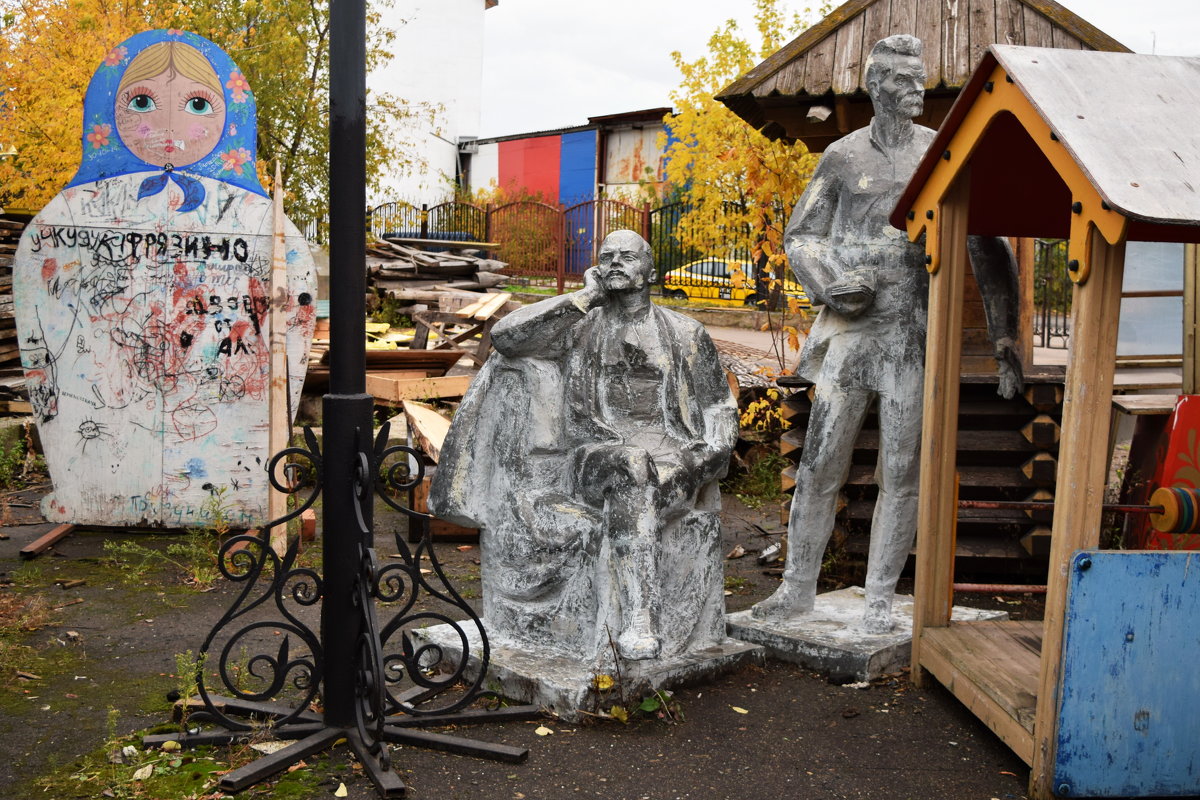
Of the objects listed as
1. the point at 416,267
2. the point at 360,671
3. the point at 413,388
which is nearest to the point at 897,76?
the point at 360,671

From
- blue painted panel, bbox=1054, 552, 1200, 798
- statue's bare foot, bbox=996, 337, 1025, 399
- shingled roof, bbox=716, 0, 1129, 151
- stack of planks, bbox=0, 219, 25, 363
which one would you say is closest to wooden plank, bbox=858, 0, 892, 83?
shingled roof, bbox=716, 0, 1129, 151

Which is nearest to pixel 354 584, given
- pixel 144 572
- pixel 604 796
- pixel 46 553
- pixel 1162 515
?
pixel 604 796

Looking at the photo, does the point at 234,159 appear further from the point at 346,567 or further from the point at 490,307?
the point at 490,307

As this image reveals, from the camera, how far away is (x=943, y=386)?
14.4 feet

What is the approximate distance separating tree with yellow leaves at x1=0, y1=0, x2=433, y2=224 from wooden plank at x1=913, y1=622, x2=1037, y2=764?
10.3 m

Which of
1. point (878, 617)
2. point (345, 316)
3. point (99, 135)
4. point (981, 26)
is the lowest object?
point (878, 617)

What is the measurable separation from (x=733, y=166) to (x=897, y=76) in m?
5.55

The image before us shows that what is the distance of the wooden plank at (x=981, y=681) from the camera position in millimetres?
3711

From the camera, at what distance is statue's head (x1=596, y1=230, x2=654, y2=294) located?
14.9ft

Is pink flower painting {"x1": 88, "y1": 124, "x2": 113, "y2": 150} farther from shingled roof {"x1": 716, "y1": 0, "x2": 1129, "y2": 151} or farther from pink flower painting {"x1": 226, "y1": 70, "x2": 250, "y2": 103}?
shingled roof {"x1": 716, "y1": 0, "x2": 1129, "y2": 151}

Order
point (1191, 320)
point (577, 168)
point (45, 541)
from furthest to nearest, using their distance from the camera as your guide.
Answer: point (577, 168)
point (1191, 320)
point (45, 541)

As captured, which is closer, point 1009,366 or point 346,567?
point 346,567

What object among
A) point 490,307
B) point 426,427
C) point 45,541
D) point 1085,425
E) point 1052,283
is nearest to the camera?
point 1085,425

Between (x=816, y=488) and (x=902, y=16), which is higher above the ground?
(x=902, y=16)
